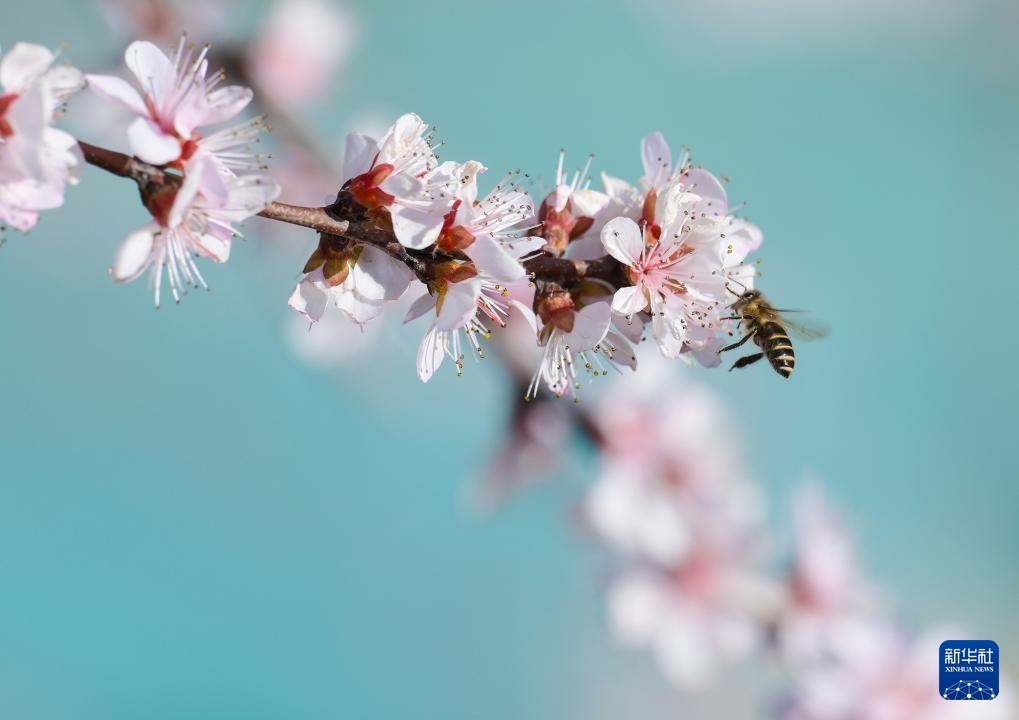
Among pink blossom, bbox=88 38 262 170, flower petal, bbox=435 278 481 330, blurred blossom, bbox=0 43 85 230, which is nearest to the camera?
blurred blossom, bbox=0 43 85 230

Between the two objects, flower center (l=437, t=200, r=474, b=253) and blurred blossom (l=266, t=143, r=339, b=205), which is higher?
blurred blossom (l=266, t=143, r=339, b=205)

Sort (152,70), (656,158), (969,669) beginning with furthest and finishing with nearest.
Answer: (969,669) → (656,158) → (152,70)

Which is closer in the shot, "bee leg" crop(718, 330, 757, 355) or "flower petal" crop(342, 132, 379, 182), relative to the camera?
"flower petal" crop(342, 132, 379, 182)

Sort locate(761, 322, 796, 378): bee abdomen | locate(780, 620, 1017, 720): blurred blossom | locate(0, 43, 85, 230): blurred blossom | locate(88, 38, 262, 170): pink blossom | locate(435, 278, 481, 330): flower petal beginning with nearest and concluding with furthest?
locate(0, 43, 85, 230): blurred blossom < locate(88, 38, 262, 170): pink blossom < locate(435, 278, 481, 330): flower petal < locate(761, 322, 796, 378): bee abdomen < locate(780, 620, 1017, 720): blurred blossom

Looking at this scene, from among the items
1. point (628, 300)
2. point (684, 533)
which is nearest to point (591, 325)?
point (628, 300)

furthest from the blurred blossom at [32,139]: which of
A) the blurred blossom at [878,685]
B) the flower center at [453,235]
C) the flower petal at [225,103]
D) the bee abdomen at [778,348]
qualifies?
the blurred blossom at [878,685]

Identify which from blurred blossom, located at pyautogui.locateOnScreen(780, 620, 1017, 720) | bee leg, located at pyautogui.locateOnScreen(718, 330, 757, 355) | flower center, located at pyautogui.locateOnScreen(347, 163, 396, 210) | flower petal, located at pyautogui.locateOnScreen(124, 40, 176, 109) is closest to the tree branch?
flower center, located at pyautogui.locateOnScreen(347, 163, 396, 210)

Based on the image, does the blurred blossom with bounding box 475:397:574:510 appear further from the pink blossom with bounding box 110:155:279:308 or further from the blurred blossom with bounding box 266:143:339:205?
the pink blossom with bounding box 110:155:279:308

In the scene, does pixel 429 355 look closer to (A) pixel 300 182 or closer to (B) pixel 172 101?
(B) pixel 172 101
